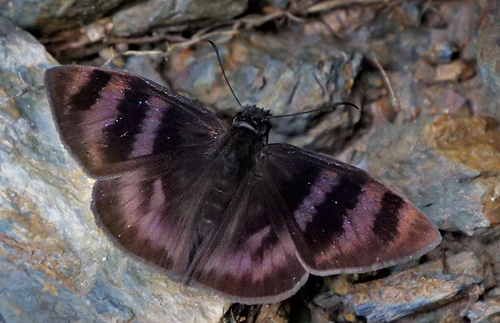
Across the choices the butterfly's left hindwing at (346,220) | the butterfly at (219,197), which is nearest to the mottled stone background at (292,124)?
the butterfly at (219,197)

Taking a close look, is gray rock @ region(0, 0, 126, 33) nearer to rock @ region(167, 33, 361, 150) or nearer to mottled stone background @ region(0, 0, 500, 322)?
mottled stone background @ region(0, 0, 500, 322)

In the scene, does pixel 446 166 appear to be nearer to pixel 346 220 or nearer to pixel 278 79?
pixel 346 220

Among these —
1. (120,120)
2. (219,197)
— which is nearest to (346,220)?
(219,197)

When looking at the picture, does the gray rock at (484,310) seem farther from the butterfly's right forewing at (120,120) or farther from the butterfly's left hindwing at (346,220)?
the butterfly's right forewing at (120,120)

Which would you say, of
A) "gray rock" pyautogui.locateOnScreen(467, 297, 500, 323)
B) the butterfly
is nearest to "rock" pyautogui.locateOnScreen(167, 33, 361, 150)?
the butterfly

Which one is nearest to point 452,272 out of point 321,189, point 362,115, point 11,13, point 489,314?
point 489,314
